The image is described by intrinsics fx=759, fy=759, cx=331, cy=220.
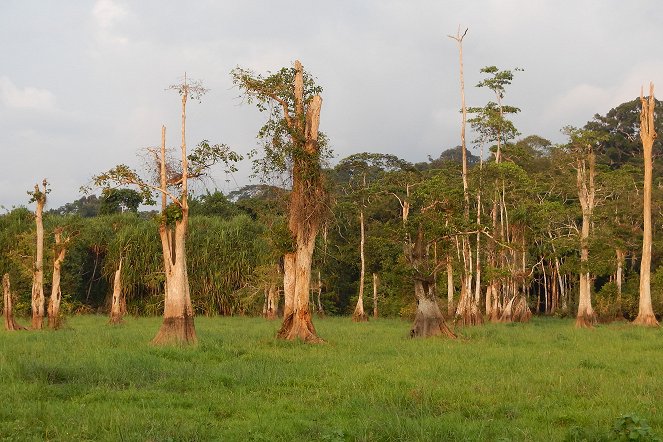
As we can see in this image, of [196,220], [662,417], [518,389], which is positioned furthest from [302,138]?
[196,220]

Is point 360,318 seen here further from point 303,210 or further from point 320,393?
point 320,393

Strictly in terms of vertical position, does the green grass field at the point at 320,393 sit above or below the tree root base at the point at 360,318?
above

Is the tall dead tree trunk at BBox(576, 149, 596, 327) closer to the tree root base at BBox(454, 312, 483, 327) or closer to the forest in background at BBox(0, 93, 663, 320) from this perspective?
the forest in background at BBox(0, 93, 663, 320)

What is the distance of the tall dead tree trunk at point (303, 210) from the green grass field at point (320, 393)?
2918mm

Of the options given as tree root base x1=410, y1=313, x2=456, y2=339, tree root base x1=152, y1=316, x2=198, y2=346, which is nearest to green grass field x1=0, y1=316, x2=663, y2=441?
tree root base x1=152, y1=316, x2=198, y2=346

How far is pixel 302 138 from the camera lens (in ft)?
72.5

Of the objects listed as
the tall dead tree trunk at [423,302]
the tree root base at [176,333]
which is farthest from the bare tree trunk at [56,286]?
the tall dead tree trunk at [423,302]

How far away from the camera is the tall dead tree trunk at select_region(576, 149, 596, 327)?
3166 cm

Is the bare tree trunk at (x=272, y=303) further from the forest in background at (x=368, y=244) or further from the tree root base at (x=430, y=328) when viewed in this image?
the tree root base at (x=430, y=328)

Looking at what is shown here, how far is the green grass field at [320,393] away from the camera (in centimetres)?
884

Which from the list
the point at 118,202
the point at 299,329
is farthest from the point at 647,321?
the point at 118,202

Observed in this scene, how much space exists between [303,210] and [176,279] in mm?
4058

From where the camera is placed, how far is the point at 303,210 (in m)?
21.8

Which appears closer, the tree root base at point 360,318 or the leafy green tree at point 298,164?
the leafy green tree at point 298,164
